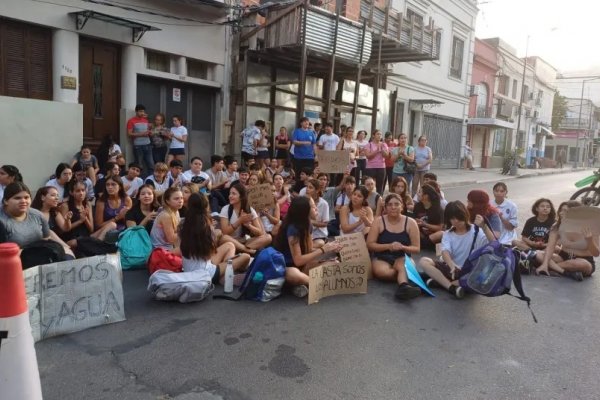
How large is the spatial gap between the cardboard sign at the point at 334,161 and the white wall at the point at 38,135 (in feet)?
15.5

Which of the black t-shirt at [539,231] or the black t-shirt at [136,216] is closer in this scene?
the black t-shirt at [136,216]

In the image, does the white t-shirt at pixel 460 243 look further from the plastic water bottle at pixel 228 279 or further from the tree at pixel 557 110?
the tree at pixel 557 110

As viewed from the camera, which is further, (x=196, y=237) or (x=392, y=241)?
(x=392, y=241)

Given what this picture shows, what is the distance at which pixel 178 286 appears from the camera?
459 centimetres

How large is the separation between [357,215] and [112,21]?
643cm

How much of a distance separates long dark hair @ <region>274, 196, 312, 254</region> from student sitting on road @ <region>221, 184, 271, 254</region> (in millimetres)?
1129

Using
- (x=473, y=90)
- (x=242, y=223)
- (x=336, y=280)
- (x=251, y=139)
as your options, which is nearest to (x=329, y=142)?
(x=251, y=139)

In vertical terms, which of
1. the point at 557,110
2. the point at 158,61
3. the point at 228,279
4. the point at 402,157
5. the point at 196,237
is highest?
the point at 557,110

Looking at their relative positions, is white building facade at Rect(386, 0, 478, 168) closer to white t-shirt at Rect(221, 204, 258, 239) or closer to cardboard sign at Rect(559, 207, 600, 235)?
A: cardboard sign at Rect(559, 207, 600, 235)

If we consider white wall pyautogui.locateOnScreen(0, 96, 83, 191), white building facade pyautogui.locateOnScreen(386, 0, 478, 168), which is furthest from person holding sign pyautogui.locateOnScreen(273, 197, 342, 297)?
white building facade pyautogui.locateOnScreen(386, 0, 478, 168)

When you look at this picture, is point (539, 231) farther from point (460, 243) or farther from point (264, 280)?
point (264, 280)

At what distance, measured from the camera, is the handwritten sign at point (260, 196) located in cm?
700

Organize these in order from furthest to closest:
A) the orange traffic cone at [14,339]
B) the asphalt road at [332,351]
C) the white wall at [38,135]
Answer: the white wall at [38,135], the asphalt road at [332,351], the orange traffic cone at [14,339]

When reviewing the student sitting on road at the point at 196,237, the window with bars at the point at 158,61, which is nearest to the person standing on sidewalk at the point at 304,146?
the window with bars at the point at 158,61
